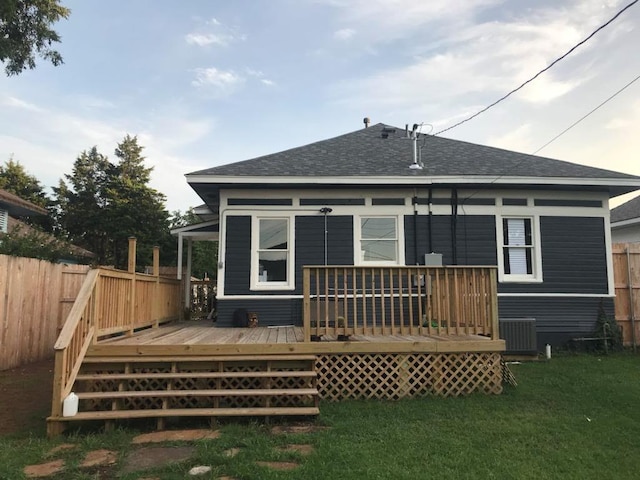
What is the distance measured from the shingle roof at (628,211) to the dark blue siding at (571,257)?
7788 mm

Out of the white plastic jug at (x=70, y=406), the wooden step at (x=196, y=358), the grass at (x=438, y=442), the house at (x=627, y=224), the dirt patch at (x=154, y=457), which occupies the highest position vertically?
the house at (x=627, y=224)

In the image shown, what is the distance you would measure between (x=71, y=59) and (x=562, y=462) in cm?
1465

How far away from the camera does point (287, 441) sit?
3865 mm

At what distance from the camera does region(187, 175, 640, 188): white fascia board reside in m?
8.24

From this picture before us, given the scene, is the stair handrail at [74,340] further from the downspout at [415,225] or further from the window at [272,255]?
the downspout at [415,225]

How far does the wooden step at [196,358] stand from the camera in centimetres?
494

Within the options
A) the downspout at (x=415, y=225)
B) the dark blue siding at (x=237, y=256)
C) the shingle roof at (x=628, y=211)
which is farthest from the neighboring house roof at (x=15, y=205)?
the shingle roof at (x=628, y=211)

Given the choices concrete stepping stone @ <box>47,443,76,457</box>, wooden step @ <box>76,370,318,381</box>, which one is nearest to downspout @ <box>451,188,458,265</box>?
wooden step @ <box>76,370,318,381</box>

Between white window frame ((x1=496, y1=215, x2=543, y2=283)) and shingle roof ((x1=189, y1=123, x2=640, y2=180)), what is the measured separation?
0.98 meters

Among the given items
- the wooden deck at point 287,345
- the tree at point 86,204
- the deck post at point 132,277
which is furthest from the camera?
the tree at point 86,204

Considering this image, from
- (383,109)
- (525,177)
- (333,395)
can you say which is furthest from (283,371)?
(383,109)

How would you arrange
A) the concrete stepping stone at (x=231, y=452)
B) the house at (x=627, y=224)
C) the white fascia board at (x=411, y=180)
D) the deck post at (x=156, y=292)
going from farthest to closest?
the house at (x=627, y=224) < the white fascia board at (x=411, y=180) < the deck post at (x=156, y=292) < the concrete stepping stone at (x=231, y=452)

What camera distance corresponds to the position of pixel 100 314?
5.23 metres

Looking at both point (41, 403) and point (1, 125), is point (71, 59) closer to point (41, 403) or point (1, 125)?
point (1, 125)
